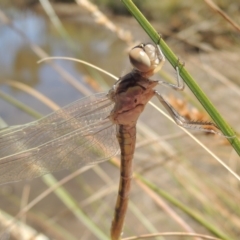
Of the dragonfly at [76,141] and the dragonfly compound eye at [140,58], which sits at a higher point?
the dragonfly at [76,141]

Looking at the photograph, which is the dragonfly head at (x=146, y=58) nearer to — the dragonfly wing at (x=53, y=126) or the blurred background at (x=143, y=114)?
the blurred background at (x=143, y=114)

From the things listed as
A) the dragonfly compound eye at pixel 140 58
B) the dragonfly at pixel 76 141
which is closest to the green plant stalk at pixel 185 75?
the dragonfly compound eye at pixel 140 58

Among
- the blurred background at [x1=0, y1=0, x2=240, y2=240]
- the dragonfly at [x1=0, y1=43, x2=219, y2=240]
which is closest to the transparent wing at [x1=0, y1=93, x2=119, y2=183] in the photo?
the dragonfly at [x1=0, y1=43, x2=219, y2=240]

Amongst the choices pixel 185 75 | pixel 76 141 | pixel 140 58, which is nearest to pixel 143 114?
pixel 76 141

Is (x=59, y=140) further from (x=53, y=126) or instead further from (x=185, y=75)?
(x=185, y=75)

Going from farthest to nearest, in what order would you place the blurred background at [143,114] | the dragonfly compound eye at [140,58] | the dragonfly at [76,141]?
the blurred background at [143,114]
the dragonfly at [76,141]
the dragonfly compound eye at [140,58]

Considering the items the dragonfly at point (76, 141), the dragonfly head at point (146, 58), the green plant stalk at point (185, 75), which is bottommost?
the green plant stalk at point (185, 75)

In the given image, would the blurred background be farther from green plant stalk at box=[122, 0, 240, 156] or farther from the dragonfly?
green plant stalk at box=[122, 0, 240, 156]

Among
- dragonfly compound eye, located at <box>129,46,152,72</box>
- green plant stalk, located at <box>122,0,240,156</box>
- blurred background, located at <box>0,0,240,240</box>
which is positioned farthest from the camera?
blurred background, located at <box>0,0,240,240</box>
